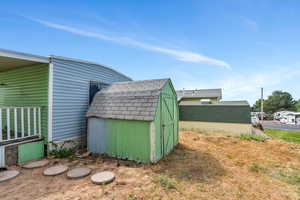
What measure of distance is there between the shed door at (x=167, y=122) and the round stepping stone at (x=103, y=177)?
200 centimetres

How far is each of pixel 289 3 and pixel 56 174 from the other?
32.9 feet

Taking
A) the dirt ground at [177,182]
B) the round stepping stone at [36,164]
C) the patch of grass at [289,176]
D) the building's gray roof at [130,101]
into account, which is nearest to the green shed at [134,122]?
the building's gray roof at [130,101]

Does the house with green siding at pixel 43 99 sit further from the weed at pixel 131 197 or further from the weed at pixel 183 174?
the weed at pixel 183 174

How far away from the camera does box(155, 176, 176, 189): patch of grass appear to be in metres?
2.82

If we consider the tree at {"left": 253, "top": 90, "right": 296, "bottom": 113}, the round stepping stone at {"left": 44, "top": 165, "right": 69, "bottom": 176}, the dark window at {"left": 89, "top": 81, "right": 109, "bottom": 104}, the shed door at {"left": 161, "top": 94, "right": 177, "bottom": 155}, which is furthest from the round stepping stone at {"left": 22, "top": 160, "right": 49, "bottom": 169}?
the tree at {"left": 253, "top": 90, "right": 296, "bottom": 113}

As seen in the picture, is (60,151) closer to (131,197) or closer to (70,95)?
(70,95)

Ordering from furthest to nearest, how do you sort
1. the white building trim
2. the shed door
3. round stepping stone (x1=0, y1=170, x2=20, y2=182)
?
the shed door < the white building trim < round stepping stone (x1=0, y1=170, x2=20, y2=182)

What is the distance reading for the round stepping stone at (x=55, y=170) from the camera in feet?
10.8

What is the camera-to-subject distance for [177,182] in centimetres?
305

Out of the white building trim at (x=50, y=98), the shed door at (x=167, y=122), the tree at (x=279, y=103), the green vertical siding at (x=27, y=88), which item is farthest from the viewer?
the tree at (x=279, y=103)

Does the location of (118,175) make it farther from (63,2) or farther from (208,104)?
(208,104)

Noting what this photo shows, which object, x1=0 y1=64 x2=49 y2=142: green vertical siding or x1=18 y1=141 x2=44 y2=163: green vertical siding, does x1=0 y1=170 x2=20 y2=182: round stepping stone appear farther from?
x1=0 y1=64 x2=49 y2=142: green vertical siding

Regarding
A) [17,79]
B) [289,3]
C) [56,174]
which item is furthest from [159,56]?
[56,174]

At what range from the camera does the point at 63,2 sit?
5.43 m
